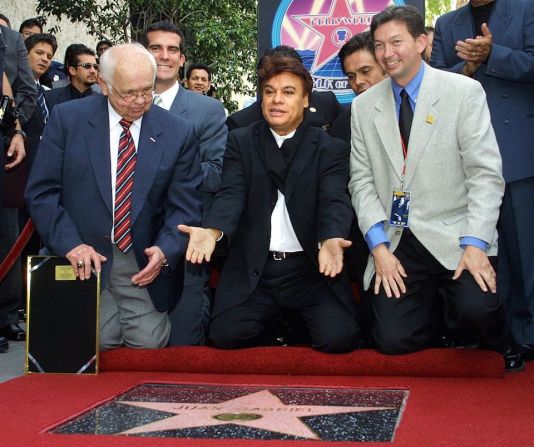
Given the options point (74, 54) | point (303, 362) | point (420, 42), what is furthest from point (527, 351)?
point (74, 54)

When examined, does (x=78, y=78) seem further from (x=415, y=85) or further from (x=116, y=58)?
(x=415, y=85)

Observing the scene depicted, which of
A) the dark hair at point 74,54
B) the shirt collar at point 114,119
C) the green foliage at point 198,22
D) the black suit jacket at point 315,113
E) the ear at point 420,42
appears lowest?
the shirt collar at point 114,119

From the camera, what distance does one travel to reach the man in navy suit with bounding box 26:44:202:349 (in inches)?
195

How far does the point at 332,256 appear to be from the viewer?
470cm

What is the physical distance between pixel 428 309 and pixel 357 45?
175 cm

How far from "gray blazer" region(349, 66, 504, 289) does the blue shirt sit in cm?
3

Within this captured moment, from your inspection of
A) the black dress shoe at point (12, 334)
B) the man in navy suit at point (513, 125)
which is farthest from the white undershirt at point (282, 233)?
the black dress shoe at point (12, 334)

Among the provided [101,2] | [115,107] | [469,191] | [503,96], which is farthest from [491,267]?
[101,2]

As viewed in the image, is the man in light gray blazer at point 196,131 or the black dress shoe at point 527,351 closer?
the black dress shoe at point 527,351

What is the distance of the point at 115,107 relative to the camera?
512 cm

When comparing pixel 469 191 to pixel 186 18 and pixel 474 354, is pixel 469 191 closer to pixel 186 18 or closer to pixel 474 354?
pixel 474 354

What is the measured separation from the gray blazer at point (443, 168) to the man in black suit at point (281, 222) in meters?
0.25

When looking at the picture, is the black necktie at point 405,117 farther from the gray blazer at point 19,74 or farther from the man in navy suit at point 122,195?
the gray blazer at point 19,74

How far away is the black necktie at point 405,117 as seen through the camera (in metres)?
4.94
